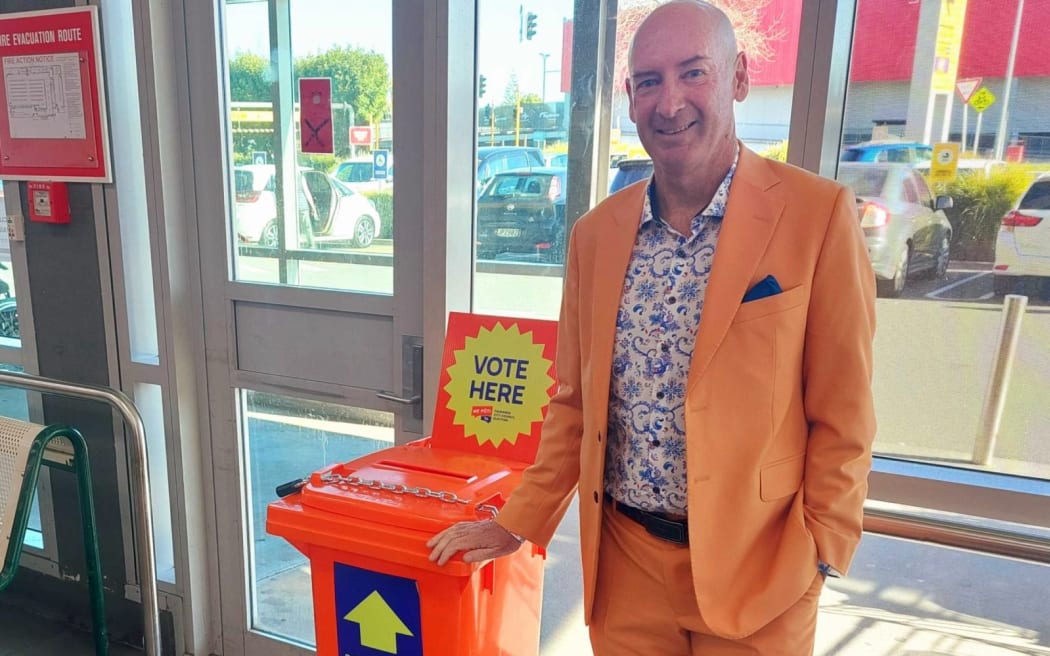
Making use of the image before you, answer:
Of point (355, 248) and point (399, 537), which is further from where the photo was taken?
point (355, 248)

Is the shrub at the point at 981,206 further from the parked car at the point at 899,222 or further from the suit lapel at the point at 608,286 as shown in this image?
the suit lapel at the point at 608,286

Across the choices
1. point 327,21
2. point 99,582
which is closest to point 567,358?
point 327,21

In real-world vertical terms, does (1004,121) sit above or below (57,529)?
above

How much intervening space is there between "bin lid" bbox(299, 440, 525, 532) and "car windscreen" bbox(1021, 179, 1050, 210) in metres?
1.18

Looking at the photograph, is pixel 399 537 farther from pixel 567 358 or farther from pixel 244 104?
pixel 244 104

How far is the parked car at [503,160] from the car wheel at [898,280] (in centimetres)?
89

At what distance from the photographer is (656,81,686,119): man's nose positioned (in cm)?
106

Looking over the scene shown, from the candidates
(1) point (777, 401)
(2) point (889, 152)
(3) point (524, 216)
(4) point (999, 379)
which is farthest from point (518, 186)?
(4) point (999, 379)

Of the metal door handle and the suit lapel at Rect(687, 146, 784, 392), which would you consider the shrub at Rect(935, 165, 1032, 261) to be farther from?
the metal door handle

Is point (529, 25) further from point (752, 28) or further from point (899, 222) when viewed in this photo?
point (899, 222)

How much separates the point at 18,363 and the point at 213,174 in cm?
115

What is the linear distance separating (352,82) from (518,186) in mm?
578

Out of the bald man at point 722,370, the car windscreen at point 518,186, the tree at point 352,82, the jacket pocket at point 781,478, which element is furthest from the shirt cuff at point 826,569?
the tree at point 352,82

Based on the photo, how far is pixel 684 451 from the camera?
3.72 ft
